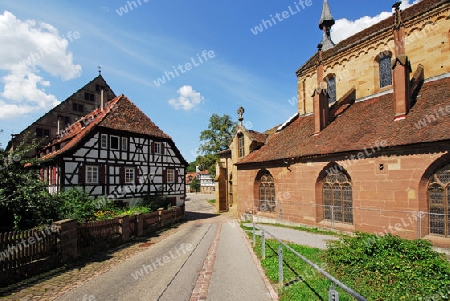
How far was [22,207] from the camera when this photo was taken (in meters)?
9.48

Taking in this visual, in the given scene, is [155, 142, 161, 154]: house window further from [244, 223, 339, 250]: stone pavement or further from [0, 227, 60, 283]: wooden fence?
[0, 227, 60, 283]: wooden fence

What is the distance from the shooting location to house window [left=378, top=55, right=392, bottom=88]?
1674 cm

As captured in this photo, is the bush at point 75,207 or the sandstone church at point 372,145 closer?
the sandstone church at point 372,145

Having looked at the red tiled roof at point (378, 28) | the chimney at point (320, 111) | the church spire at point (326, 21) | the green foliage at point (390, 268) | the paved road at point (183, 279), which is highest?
the church spire at point (326, 21)

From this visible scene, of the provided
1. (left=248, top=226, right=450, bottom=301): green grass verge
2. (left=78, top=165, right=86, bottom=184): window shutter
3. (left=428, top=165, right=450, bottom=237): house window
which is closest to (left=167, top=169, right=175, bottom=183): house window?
(left=78, top=165, right=86, bottom=184): window shutter

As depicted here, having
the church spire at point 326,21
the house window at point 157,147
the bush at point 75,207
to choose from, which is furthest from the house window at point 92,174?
the church spire at point 326,21

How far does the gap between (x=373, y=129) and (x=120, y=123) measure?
722 inches

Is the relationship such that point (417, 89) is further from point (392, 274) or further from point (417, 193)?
point (392, 274)

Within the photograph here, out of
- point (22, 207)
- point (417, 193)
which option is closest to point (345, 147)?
point (417, 193)

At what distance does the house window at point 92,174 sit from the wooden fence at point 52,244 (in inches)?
280

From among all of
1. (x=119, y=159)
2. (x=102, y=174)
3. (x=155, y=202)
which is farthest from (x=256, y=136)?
(x=102, y=174)

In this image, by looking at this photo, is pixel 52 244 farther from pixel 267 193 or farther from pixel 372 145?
pixel 372 145

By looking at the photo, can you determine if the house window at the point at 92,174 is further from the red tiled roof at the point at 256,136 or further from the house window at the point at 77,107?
the house window at the point at 77,107

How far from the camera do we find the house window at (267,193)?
59.5 feet
